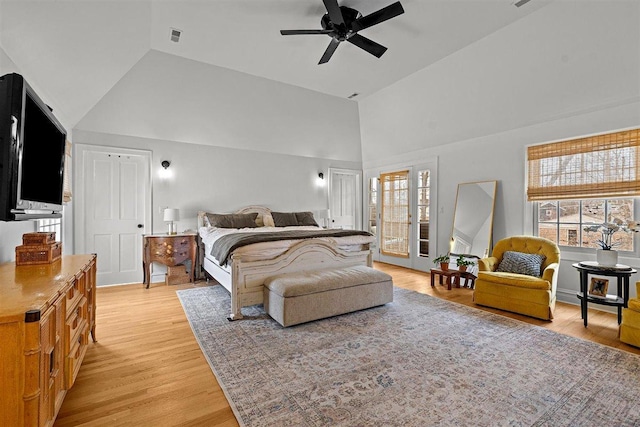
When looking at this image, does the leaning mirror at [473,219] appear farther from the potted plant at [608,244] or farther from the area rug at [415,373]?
the area rug at [415,373]

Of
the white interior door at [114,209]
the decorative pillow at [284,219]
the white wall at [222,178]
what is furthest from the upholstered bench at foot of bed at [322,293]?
the white interior door at [114,209]

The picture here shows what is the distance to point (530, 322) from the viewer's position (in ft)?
10.2

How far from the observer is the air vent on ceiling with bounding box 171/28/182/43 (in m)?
3.38

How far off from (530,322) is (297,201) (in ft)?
14.4

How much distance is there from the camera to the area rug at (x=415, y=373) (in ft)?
5.65

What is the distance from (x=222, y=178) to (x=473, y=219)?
4.37 meters

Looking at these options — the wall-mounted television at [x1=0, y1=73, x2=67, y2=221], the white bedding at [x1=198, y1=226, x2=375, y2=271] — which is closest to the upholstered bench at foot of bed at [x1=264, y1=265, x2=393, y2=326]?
the white bedding at [x1=198, y1=226, x2=375, y2=271]

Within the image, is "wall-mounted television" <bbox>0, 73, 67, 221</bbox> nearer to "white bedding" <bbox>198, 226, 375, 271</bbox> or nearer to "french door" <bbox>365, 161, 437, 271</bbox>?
"white bedding" <bbox>198, 226, 375, 271</bbox>

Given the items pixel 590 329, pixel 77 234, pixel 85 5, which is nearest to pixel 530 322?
pixel 590 329

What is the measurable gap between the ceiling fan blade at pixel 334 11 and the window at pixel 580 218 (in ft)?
11.7

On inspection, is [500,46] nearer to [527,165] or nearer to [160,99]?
[527,165]

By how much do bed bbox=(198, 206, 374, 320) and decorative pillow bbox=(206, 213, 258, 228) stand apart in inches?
21.0

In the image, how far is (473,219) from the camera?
477 centimetres

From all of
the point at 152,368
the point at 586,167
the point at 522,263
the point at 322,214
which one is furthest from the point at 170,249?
the point at 586,167
